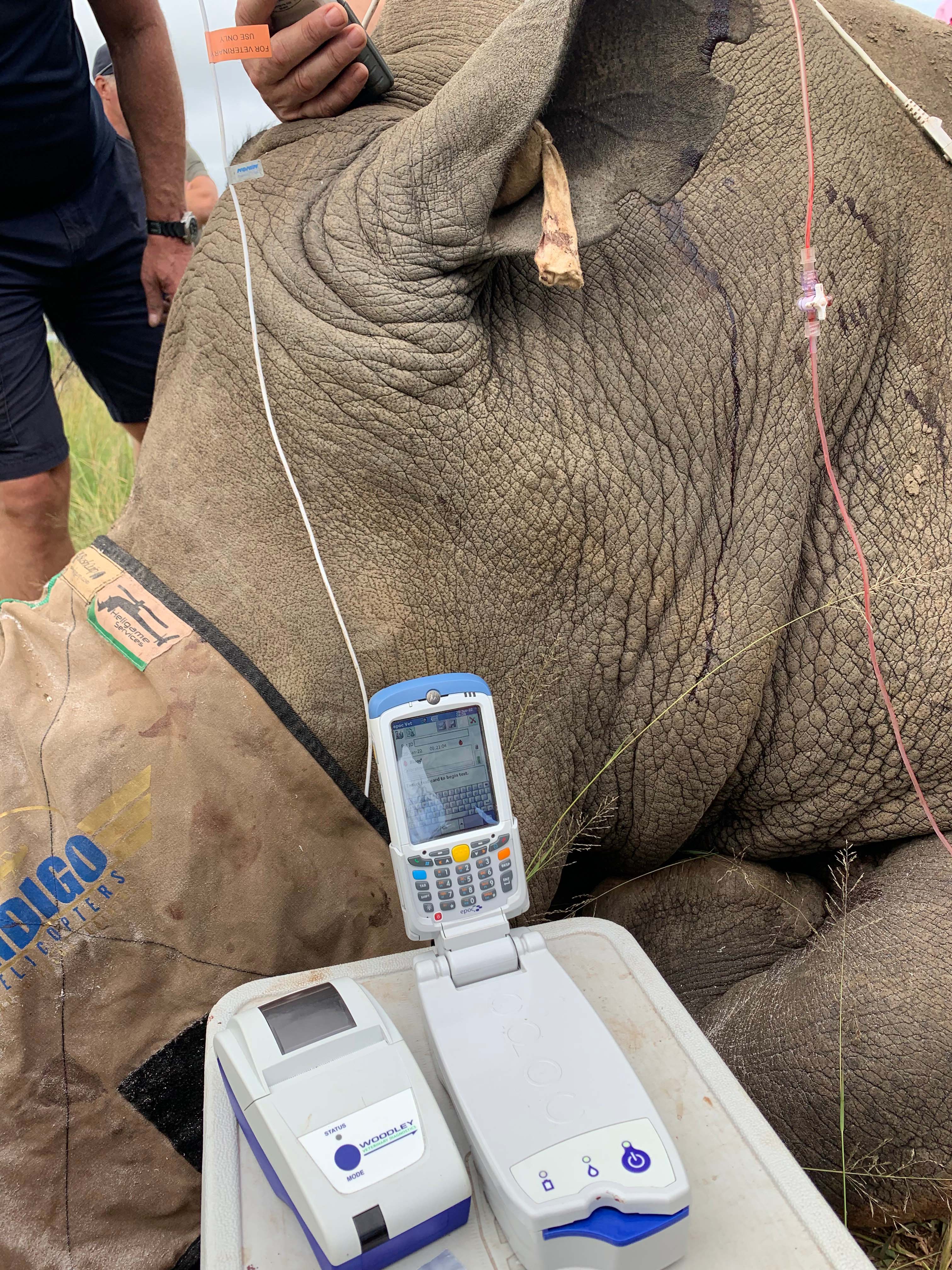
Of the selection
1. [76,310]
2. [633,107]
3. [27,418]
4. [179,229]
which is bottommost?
[27,418]

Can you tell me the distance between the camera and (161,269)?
7.75 feet

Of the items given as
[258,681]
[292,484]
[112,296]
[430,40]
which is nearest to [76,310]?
[112,296]

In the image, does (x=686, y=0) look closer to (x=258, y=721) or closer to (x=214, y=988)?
(x=258, y=721)

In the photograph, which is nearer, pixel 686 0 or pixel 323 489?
pixel 686 0

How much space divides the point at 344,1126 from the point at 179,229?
83.0 inches

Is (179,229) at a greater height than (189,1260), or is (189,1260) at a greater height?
(179,229)

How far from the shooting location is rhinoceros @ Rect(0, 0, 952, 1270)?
1.29 metres

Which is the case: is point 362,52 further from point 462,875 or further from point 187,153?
point 187,153

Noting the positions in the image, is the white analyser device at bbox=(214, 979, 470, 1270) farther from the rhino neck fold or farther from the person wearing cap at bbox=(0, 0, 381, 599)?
the person wearing cap at bbox=(0, 0, 381, 599)

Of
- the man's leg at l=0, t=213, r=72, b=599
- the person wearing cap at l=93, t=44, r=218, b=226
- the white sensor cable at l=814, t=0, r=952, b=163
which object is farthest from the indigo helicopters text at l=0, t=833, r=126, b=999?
the person wearing cap at l=93, t=44, r=218, b=226

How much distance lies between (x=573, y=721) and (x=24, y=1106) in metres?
0.89

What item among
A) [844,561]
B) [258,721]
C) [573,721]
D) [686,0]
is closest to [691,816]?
[573,721]

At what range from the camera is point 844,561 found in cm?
161

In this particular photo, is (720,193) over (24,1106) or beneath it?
over
